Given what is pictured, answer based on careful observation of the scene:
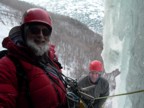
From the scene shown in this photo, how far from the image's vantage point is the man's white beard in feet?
8.14

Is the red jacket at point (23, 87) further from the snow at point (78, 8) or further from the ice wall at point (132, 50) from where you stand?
the snow at point (78, 8)

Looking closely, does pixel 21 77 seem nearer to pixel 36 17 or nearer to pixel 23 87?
pixel 23 87

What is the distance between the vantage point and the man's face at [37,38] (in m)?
2.50

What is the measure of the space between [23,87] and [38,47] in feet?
1.19

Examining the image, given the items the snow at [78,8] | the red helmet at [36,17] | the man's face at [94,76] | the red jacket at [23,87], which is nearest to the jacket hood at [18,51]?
the red jacket at [23,87]

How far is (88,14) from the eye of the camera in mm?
86438

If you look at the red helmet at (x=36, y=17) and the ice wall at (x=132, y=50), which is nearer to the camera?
the red helmet at (x=36, y=17)

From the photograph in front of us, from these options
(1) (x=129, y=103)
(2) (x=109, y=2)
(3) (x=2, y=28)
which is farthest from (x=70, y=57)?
(1) (x=129, y=103)

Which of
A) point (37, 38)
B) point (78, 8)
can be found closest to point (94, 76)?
point (37, 38)

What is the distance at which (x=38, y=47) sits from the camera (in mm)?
2523

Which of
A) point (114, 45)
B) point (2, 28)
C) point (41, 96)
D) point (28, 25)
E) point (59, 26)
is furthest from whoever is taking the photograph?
point (59, 26)

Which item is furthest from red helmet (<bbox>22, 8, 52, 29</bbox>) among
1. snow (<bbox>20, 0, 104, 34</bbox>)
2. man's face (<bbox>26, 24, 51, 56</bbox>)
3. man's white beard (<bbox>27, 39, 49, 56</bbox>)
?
snow (<bbox>20, 0, 104, 34</bbox>)

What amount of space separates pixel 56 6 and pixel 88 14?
1354cm

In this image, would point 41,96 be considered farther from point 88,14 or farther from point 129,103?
point 88,14
